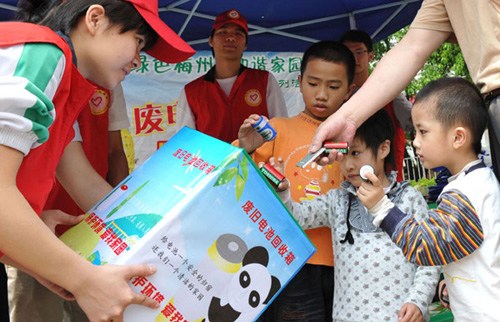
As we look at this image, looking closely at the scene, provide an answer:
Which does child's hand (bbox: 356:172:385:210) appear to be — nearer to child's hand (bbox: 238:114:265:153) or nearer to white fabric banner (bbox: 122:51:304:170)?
child's hand (bbox: 238:114:265:153)

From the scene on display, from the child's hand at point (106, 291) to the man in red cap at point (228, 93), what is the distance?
187cm

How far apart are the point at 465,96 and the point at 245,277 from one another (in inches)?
32.2

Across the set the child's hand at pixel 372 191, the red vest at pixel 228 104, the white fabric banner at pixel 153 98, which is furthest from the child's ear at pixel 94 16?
the white fabric banner at pixel 153 98

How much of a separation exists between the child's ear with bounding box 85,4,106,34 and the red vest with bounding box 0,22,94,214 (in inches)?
6.0

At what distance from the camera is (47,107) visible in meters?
1.10

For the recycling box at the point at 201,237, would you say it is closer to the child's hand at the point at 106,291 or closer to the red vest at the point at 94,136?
the child's hand at the point at 106,291

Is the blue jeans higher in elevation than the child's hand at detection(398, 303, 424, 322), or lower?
lower

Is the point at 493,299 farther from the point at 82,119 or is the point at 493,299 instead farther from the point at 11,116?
the point at 82,119

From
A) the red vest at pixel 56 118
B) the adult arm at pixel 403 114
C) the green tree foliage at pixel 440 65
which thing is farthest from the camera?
the green tree foliage at pixel 440 65

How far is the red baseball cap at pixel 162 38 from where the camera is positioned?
144 centimetres

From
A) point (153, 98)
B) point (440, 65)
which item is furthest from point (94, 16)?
point (440, 65)

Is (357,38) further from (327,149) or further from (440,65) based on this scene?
(440,65)

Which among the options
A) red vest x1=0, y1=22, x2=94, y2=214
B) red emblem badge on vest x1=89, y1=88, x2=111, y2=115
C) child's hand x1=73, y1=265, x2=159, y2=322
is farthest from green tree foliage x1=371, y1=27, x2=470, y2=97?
child's hand x1=73, y1=265, x2=159, y2=322

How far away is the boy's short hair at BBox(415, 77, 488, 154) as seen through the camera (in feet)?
5.25
